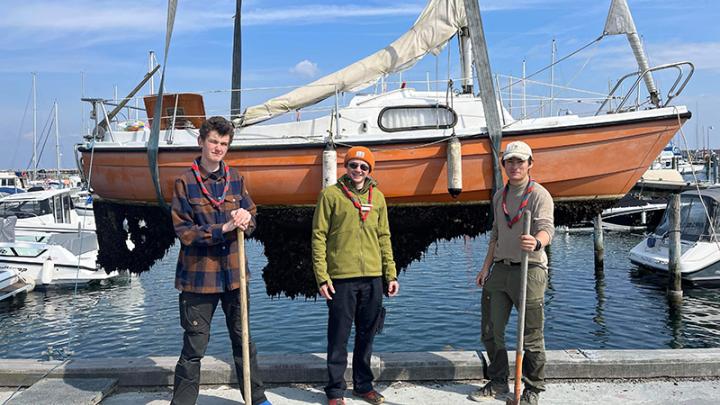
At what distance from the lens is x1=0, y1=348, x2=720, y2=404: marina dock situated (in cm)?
444

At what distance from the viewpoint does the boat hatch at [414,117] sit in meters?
6.67

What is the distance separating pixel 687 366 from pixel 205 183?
3677mm

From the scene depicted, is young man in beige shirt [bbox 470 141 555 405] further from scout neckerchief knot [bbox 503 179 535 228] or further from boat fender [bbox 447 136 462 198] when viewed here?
boat fender [bbox 447 136 462 198]

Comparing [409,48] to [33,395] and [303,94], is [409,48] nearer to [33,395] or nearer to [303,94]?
[303,94]

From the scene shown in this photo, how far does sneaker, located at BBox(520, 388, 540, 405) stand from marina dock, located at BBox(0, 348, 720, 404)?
12.1 inches

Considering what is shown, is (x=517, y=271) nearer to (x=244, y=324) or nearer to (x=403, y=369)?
(x=403, y=369)

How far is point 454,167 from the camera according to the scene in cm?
588

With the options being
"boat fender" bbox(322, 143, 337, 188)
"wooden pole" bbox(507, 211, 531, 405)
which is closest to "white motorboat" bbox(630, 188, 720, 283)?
"boat fender" bbox(322, 143, 337, 188)

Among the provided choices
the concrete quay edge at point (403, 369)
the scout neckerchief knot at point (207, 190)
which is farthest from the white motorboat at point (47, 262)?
the scout neckerchief knot at point (207, 190)

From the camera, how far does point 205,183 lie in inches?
153

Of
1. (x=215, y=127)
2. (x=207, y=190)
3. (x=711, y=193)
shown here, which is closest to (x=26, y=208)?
(x=207, y=190)

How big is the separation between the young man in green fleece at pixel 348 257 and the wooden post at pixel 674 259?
13.9m

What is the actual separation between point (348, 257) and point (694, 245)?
1642 centimetres

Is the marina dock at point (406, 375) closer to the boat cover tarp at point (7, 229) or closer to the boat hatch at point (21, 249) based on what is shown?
the boat hatch at point (21, 249)
